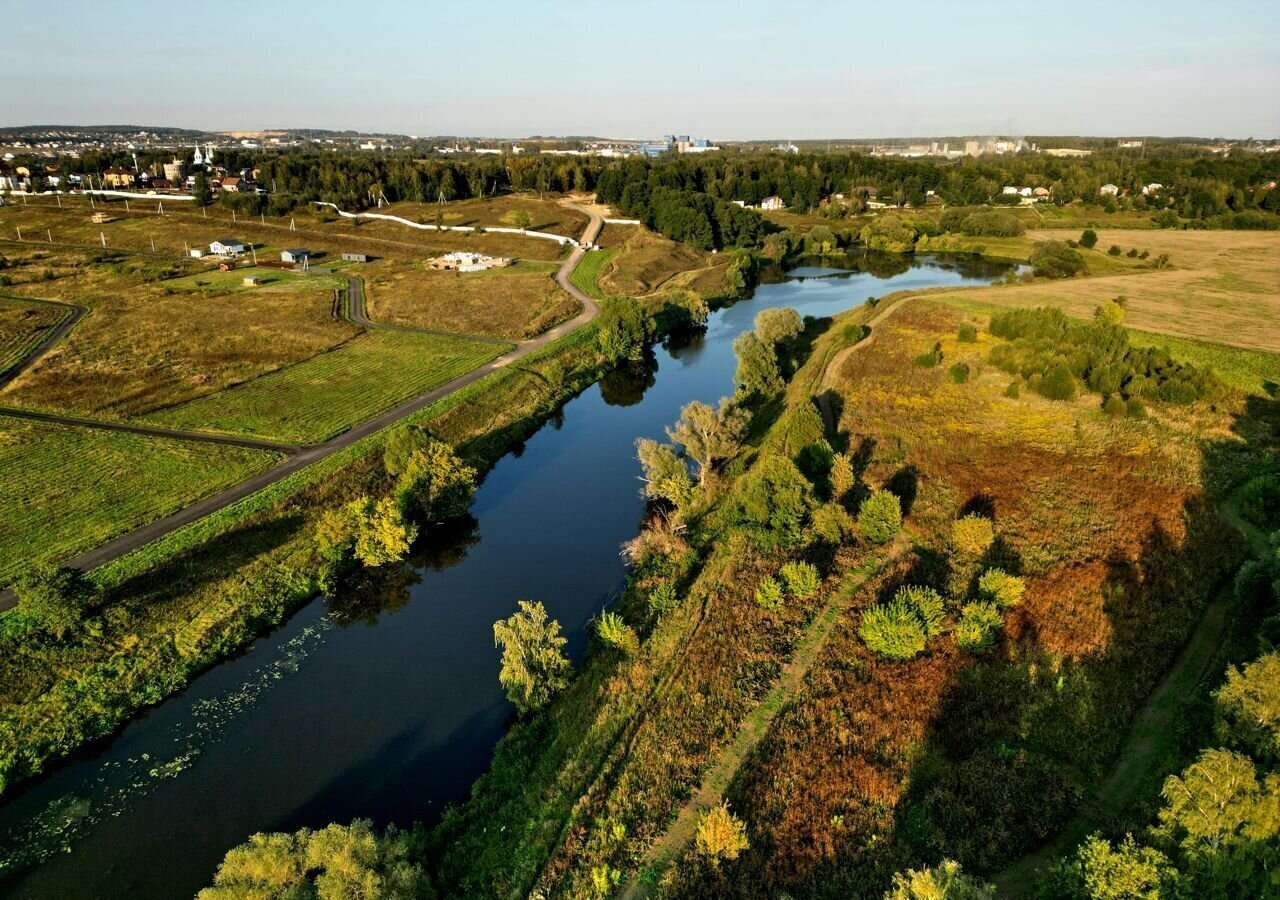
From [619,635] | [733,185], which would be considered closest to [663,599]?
[619,635]

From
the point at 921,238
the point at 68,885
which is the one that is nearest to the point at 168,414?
the point at 68,885

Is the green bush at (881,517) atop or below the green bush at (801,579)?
atop

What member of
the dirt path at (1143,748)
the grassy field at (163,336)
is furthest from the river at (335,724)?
the grassy field at (163,336)

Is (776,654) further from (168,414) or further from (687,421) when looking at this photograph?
(168,414)

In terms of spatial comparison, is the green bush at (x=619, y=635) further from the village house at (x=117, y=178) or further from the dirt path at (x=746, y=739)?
the village house at (x=117, y=178)

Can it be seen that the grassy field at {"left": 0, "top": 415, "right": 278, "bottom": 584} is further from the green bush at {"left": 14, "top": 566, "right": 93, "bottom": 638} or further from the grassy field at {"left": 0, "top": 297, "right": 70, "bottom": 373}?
the grassy field at {"left": 0, "top": 297, "right": 70, "bottom": 373}

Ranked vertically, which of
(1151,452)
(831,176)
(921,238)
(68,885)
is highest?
(831,176)

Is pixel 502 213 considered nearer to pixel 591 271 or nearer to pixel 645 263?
pixel 591 271
